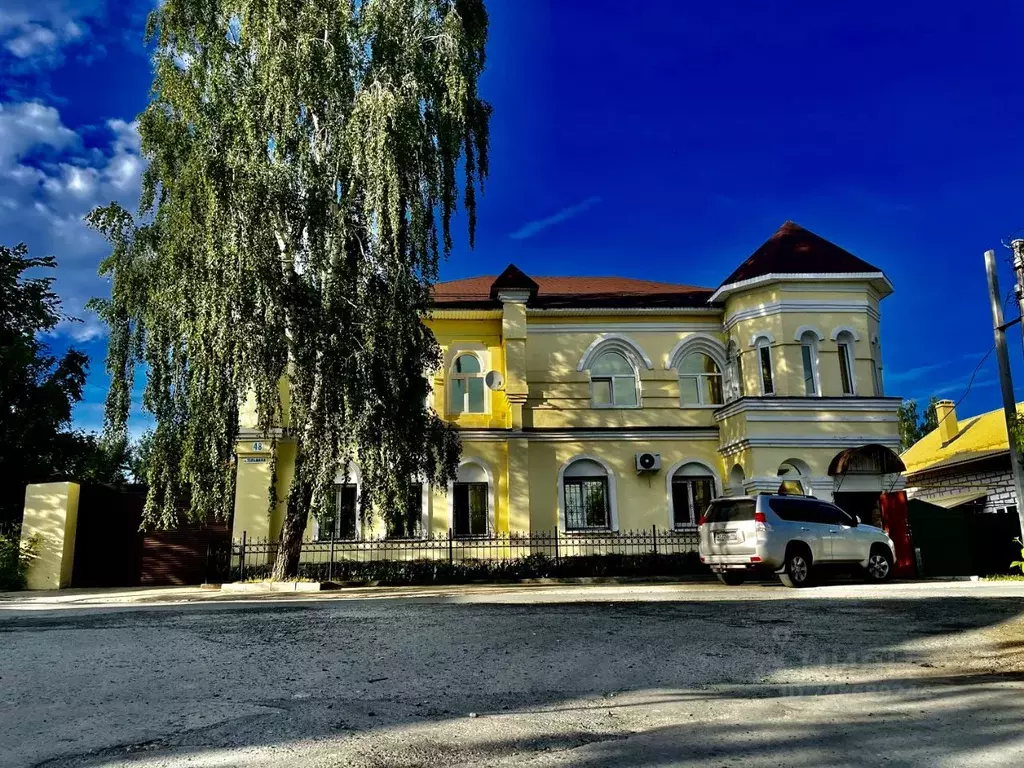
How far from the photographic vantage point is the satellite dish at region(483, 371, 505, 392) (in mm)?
22766

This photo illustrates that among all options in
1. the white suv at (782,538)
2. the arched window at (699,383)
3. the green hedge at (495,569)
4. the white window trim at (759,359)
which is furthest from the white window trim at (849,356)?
the green hedge at (495,569)

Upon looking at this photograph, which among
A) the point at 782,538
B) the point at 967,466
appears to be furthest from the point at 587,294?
the point at 967,466

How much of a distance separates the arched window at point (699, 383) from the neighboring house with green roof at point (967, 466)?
7.97 m

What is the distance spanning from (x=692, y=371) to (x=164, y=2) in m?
17.4

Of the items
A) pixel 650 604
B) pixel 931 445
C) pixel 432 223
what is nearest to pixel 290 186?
pixel 432 223

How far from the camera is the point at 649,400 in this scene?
23688 mm

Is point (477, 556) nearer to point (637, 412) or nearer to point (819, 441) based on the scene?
point (637, 412)

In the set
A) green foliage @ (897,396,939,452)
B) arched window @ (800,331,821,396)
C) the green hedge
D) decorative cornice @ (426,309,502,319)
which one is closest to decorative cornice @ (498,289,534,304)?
decorative cornice @ (426,309,502,319)

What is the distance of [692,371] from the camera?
79.3 ft

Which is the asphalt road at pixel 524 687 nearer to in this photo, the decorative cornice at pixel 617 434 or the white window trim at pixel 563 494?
the white window trim at pixel 563 494

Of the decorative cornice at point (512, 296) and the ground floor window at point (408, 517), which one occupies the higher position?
the decorative cornice at point (512, 296)

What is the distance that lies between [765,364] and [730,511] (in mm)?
8199

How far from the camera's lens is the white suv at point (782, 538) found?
14.8 meters

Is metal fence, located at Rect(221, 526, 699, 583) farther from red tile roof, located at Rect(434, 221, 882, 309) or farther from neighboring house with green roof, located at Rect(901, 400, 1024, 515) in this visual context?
neighboring house with green roof, located at Rect(901, 400, 1024, 515)
